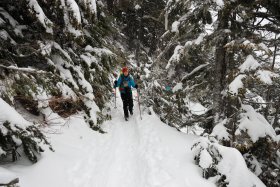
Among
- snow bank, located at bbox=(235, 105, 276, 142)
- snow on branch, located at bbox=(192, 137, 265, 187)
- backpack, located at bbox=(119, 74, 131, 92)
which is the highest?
backpack, located at bbox=(119, 74, 131, 92)

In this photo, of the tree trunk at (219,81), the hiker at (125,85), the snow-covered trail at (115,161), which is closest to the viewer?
the snow-covered trail at (115,161)

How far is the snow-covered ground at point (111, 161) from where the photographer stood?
205 inches

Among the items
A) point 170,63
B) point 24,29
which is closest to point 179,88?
point 170,63

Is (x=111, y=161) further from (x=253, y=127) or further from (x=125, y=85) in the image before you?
(x=125, y=85)

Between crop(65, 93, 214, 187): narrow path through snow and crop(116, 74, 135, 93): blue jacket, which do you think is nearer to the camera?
crop(65, 93, 214, 187): narrow path through snow

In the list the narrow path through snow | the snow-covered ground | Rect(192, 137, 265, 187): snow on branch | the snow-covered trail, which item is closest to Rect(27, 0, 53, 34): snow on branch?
the snow-covered ground

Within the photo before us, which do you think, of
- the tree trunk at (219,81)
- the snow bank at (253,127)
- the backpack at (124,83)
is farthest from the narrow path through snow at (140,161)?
the backpack at (124,83)

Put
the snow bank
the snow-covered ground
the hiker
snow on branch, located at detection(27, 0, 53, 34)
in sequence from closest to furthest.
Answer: the snow-covered ground → snow on branch, located at detection(27, 0, 53, 34) → the snow bank → the hiker

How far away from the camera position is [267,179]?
721 centimetres

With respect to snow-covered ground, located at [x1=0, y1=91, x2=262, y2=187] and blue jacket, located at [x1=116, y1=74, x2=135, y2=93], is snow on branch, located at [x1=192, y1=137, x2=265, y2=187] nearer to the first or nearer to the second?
snow-covered ground, located at [x1=0, y1=91, x2=262, y2=187]

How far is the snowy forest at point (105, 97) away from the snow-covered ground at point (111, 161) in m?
0.03

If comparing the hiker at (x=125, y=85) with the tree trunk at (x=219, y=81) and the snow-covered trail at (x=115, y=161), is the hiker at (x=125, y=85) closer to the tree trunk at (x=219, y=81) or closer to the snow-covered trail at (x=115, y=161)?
the snow-covered trail at (x=115, y=161)

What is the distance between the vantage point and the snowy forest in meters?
5.24

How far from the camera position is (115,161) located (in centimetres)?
718
